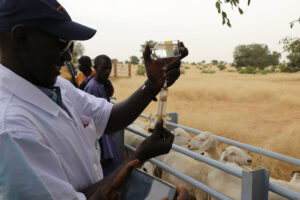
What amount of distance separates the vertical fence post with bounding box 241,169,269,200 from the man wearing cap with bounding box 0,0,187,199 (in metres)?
0.75

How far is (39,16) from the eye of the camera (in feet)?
3.56

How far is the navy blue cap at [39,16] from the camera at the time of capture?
1060 millimetres

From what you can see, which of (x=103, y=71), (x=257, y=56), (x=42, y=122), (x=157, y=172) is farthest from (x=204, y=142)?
(x=257, y=56)

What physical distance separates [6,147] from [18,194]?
0.15 m

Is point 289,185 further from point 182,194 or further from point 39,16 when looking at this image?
point 39,16

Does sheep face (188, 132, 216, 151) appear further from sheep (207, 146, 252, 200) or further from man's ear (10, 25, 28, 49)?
man's ear (10, 25, 28, 49)

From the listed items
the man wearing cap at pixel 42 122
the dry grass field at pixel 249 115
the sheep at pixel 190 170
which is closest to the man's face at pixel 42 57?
the man wearing cap at pixel 42 122

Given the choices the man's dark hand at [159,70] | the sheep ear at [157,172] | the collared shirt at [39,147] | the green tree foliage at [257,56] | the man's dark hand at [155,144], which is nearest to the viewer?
the collared shirt at [39,147]

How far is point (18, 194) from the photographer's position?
2.90 feet

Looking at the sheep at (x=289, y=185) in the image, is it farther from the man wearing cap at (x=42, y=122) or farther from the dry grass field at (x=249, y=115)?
the dry grass field at (x=249, y=115)

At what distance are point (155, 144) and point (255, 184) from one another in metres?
0.87

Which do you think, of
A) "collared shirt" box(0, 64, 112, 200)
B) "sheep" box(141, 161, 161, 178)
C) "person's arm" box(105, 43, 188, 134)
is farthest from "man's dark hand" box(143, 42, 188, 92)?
"sheep" box(141, 161, 161, 178)

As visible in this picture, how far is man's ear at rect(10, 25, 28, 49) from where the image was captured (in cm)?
108

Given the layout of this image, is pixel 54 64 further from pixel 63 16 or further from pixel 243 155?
pixel 243 155
